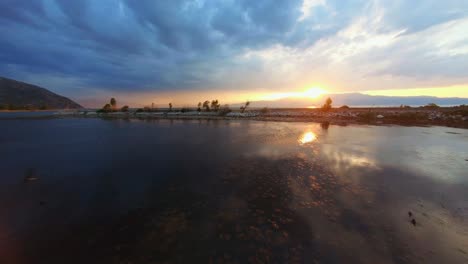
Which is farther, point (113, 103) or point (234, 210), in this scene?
point (113, 103)

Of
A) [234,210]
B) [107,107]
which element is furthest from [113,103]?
[234,210]

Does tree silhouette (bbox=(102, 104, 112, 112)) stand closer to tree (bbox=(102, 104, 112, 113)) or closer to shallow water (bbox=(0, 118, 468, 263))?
tree (bbox=(102, 104, 112, 113))

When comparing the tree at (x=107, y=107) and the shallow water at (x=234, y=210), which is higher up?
the tree at (x=107, y=107)

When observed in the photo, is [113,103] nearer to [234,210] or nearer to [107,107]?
[107,107]

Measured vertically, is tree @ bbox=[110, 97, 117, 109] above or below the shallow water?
above

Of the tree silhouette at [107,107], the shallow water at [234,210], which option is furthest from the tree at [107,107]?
the shallow water at [234,210]

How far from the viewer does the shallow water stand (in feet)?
16.9

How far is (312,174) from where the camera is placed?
10.8 metres

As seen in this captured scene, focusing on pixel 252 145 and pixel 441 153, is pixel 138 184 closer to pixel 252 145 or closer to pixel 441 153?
pixel 252 145

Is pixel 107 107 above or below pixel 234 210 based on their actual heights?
above

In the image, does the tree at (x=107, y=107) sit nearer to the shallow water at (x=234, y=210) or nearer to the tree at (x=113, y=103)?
the tree at (x=113, y=103)

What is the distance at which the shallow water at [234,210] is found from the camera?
5.15 meters

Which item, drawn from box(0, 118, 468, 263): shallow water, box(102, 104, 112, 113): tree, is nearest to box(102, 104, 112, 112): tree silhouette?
box(102, 104, 112, 113): tree

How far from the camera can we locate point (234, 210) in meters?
7.20
